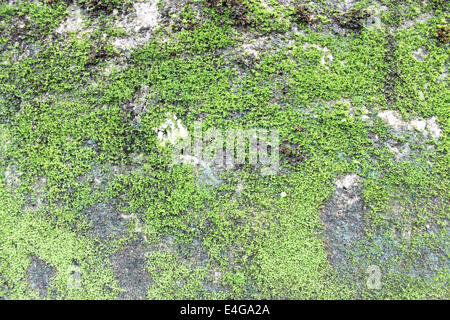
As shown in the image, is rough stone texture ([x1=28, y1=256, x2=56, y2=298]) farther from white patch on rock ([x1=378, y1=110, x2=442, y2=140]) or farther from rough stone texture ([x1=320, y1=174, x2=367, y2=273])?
white patch on rock ([x1=378, y1=110, x2=442, y2=140])

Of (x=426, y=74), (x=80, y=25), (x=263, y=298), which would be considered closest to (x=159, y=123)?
(x=80, y=25)

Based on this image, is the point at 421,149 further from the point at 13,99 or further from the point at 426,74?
the point at 13,99

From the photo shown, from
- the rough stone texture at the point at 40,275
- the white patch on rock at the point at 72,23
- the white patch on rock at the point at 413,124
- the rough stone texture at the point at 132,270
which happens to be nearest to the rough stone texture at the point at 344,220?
the white patch on rock at the point at 413,124

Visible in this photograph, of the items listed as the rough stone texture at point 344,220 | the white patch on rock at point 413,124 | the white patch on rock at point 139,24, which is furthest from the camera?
the white patch on rock at point 139,24

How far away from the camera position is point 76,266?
2.99 meters

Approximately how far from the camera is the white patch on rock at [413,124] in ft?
10.1

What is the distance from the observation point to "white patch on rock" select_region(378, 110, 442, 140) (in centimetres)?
307

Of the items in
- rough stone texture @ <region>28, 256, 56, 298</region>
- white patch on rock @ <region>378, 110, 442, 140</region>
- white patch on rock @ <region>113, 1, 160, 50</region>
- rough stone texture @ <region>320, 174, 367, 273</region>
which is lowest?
rough stone texture @ <region>28, 256, 56, 298</region>

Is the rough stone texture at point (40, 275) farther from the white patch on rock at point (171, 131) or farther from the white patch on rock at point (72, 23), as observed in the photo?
the white patch on rock at point (72, 23)

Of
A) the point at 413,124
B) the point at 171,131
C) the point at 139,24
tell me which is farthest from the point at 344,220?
the point at 139,24

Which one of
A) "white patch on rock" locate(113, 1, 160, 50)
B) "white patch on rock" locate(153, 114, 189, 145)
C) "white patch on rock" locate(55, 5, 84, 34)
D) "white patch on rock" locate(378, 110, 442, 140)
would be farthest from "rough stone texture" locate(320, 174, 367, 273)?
"white patch on rock" locate(55, 5, 84, 34)

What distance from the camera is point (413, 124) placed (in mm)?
3088
